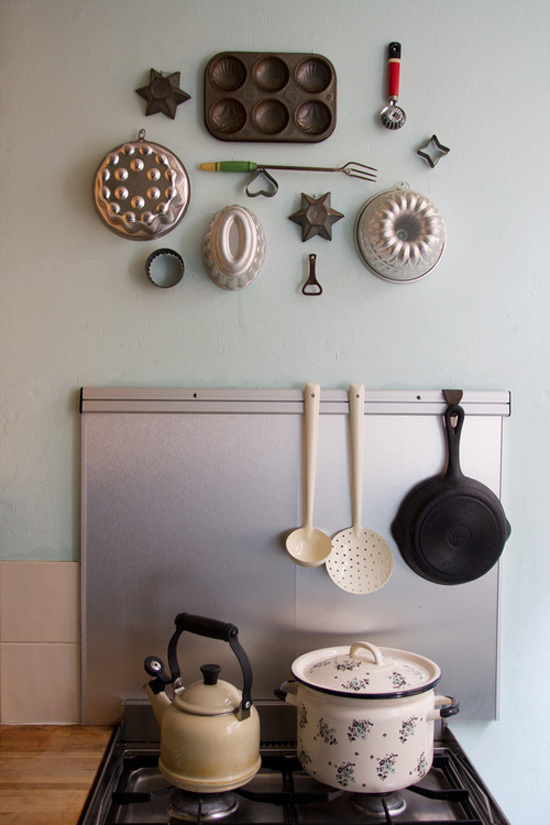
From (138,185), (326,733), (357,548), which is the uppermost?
(138,185)

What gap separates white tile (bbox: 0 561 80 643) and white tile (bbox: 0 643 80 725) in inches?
0.9

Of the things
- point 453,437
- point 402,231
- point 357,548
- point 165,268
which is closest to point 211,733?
point 357,548

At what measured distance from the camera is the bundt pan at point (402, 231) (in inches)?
47.9

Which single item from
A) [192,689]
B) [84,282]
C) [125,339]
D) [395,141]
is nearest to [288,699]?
[192,689]

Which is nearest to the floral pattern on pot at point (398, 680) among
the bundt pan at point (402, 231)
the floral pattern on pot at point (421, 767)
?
the floral pattern on pot at point (421, 767)

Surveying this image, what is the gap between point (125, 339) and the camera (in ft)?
4.14

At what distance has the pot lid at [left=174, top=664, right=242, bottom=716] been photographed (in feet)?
3.38

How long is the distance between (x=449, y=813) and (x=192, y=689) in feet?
1.45

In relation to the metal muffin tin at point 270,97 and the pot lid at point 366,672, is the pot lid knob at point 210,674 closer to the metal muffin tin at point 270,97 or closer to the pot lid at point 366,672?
the pot lid at point 366,672

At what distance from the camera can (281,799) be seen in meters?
1.05

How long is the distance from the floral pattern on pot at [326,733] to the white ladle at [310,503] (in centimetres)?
27

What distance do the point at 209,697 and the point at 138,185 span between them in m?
0.86

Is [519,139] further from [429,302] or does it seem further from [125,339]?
[125,339]

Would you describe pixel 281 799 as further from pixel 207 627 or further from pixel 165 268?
pixel 165 268
